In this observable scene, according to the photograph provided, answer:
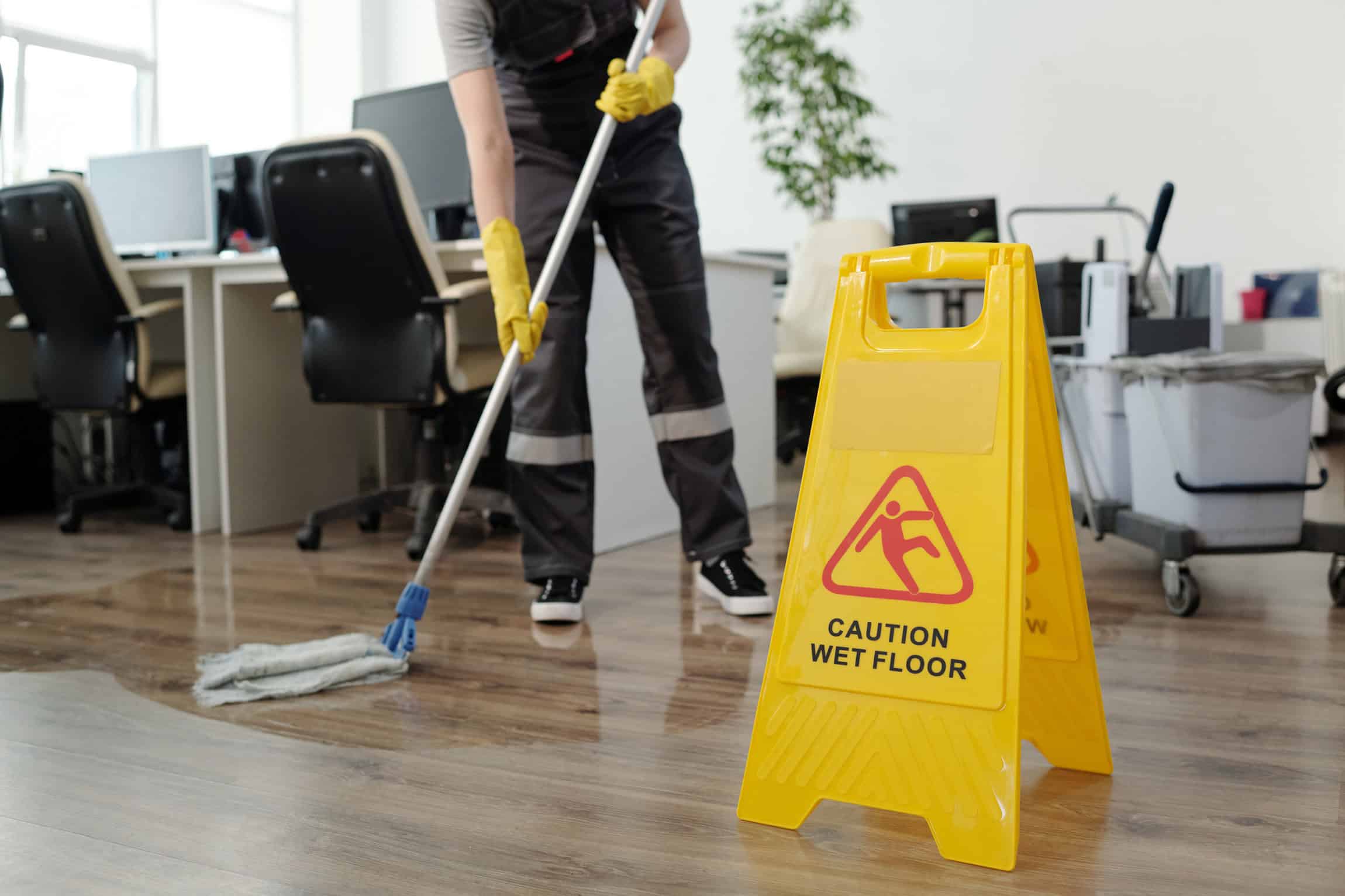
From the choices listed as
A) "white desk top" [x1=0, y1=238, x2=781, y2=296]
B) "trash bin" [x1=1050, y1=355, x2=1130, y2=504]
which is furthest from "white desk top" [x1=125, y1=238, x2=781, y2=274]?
"trash bin" [x1=1050, y1=355, x2=1130, y2=504]

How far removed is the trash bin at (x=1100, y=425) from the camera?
7.31 feet

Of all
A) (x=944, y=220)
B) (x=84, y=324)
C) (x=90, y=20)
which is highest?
(x=90, y=20)

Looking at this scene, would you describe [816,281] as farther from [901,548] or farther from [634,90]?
[901,548]

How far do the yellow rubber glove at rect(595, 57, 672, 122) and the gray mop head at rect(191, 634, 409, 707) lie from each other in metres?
0.88

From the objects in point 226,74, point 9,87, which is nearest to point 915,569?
point 9,87

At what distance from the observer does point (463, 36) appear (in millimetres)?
1710

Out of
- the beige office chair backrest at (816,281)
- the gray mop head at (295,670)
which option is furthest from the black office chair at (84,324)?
the beige office chair backrest at (816,281)

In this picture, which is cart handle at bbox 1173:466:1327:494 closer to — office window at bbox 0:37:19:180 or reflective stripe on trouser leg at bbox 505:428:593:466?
reflective stripe on trouser leg at bbox 505:428:593:466

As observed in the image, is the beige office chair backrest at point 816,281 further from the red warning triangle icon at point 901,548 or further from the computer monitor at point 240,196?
the red warning triangle icon at point 901,548

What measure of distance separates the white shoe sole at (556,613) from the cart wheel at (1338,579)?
1.30m

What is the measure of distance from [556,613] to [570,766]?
0.67 m

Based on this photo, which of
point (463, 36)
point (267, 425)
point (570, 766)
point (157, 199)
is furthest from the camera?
point (157, 199)

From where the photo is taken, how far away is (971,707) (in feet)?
3.15

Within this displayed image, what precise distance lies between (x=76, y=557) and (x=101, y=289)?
2.36 feet
